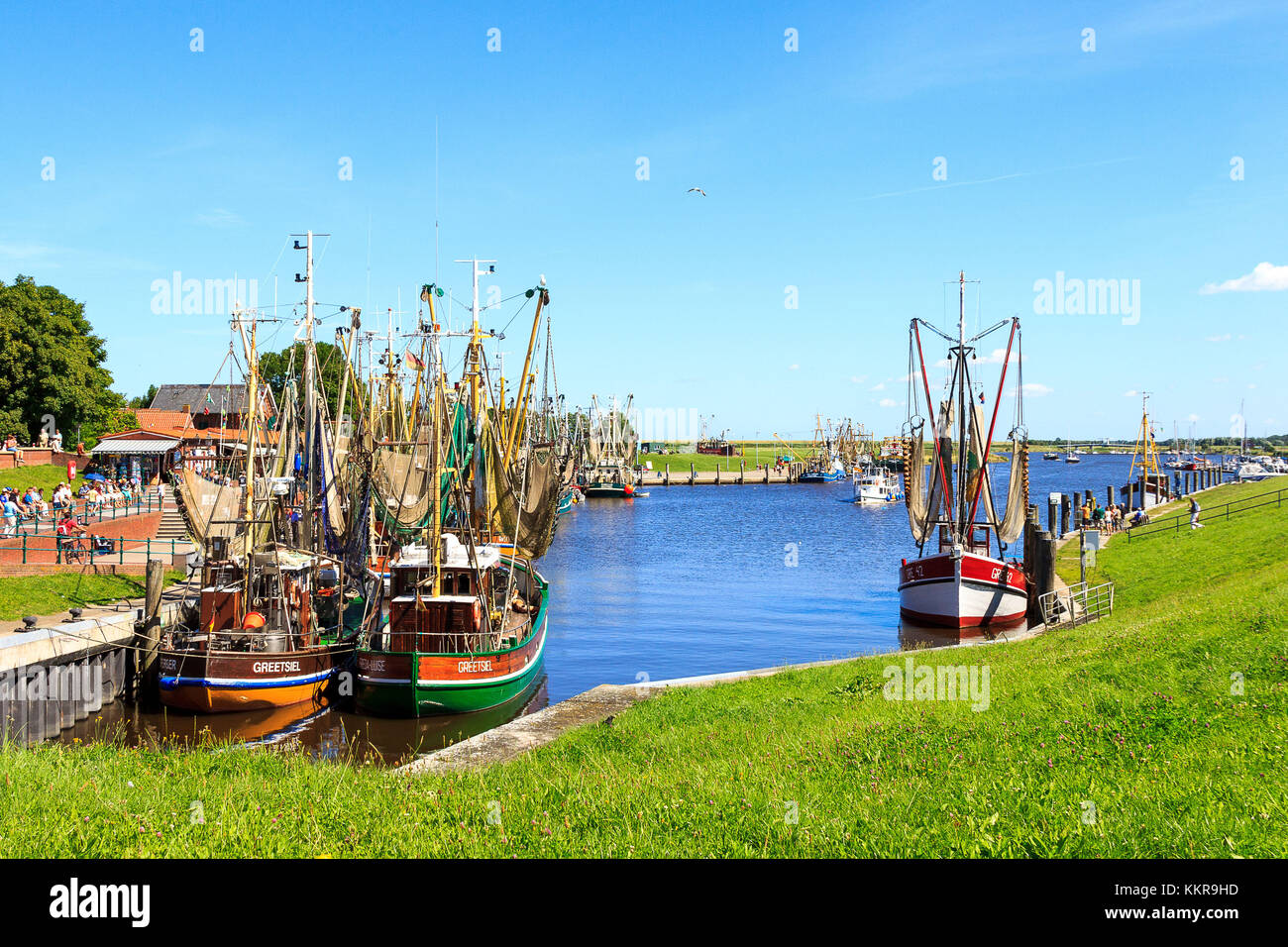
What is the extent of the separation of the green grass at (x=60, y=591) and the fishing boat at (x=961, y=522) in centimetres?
2988

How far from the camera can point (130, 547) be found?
137 ft

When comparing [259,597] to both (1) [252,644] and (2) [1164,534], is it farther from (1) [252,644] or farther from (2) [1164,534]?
(2) [1164,534]

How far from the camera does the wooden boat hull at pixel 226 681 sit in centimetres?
2578

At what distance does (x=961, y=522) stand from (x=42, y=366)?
194ft

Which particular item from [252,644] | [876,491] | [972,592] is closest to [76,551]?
[252,644]

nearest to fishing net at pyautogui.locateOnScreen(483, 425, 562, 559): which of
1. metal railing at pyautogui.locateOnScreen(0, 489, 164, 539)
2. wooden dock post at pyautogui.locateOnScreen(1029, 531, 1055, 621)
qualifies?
metal railing at pyautogui.locateOnScreen(0, 489, 164, 539)

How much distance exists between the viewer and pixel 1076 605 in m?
32.3

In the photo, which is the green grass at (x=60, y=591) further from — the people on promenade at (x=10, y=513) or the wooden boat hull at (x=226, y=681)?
the wooden boat hull at (x=226, y=681)

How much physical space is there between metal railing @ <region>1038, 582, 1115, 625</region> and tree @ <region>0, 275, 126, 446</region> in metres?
61.2

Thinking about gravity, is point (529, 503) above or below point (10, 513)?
above

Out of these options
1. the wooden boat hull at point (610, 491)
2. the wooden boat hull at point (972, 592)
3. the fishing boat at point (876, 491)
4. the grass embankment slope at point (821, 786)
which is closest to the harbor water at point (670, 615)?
the wooden boat hull at point (972, 592)
